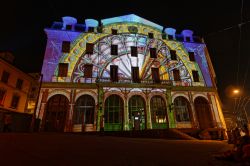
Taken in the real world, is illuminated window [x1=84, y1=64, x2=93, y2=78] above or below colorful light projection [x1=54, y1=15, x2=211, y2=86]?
below

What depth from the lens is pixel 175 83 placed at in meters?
21.8

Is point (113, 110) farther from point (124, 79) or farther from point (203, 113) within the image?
point (203, 113)

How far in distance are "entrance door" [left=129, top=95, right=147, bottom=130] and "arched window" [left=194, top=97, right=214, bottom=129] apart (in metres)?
7.43

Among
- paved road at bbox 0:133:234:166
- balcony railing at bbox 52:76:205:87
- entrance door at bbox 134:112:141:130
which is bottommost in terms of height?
paved road at bbox 0:133:234:166

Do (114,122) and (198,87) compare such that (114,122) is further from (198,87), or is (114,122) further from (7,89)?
(7,89)

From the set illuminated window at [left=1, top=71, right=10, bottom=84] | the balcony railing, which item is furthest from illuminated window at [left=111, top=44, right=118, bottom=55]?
illuminated window at [left=1, top=71, right=10, bottom=84]

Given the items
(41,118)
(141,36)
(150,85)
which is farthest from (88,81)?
(141,36)

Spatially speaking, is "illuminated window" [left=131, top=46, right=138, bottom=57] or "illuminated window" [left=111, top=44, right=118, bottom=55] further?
"illuminated window" [left=131, top=46, right=138, bottom=57]

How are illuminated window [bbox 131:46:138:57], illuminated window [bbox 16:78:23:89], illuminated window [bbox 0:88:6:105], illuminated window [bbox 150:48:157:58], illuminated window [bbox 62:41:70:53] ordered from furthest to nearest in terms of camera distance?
illuminated window [bbox 16:78:23:89]
illuminated window [bbox 150:48:157:58]
illuminated window [bbox 131:46:138:57]
illuminated window [bbox 0:88:6:105]
illuminated window [bbox 62:41:70:53]

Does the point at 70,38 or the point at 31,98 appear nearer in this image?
the point at 70,38

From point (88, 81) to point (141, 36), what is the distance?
34.3 ft

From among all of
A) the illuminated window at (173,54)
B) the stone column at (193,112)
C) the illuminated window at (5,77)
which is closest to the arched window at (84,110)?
the illuminated window at (5,77)

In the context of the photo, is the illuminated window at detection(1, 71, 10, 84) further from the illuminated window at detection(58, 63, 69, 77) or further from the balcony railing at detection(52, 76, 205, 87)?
the illuminated window at detection(58, 63, 69, 77)

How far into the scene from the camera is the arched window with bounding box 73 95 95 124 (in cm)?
1812
